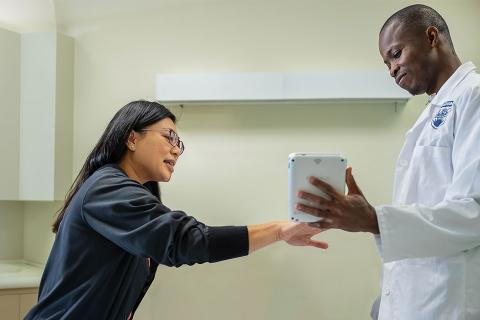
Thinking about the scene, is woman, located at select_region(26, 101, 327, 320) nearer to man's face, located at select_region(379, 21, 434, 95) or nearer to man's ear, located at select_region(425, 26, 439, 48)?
man's face, located at select_region(379, 21, 434, 95)

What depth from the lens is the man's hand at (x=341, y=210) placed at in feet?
3.22

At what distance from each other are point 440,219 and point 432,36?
543mm

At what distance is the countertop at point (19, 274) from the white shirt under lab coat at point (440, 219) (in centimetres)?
179

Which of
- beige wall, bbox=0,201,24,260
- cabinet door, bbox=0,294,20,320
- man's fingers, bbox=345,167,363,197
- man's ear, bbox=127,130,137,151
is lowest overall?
cabinet door, bbox=0,294,20,320

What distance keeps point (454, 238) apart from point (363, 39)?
153 centimetres

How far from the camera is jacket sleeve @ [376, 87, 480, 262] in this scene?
100 cm

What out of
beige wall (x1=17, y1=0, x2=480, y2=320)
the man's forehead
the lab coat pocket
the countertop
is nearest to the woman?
the lab coat pocket

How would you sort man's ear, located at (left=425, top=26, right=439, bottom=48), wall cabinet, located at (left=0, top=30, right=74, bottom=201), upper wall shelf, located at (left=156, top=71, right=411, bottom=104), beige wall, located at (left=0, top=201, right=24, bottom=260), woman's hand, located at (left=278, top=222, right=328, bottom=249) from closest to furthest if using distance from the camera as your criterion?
1. man's ear, located at (left=425, top=26, right=439, bottom=48)
2. woman's hand, located at (left=278, top=222, right=328, bottom=249)
3. upper wall shelf, located at (left=156, top=71, right=411, bottom=104)
4. wall cabinet, located at (left=0, top=30, right=74, bottom=201)
5. beige wall, located at (left=0, top=201, right=24, bottom=260)

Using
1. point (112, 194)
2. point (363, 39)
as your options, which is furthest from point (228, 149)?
point (112, 194)

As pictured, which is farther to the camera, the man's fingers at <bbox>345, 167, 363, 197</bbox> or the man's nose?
the man's nose

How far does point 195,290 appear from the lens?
2.33 m

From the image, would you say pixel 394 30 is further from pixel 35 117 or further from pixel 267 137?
pixel 35 117

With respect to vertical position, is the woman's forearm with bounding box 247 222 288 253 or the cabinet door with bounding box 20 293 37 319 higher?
the woman's forearm with bounding box 247 222 288 253

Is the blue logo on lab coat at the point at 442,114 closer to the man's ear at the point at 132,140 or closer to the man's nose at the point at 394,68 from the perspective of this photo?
the man's nose at the point at 394,68
